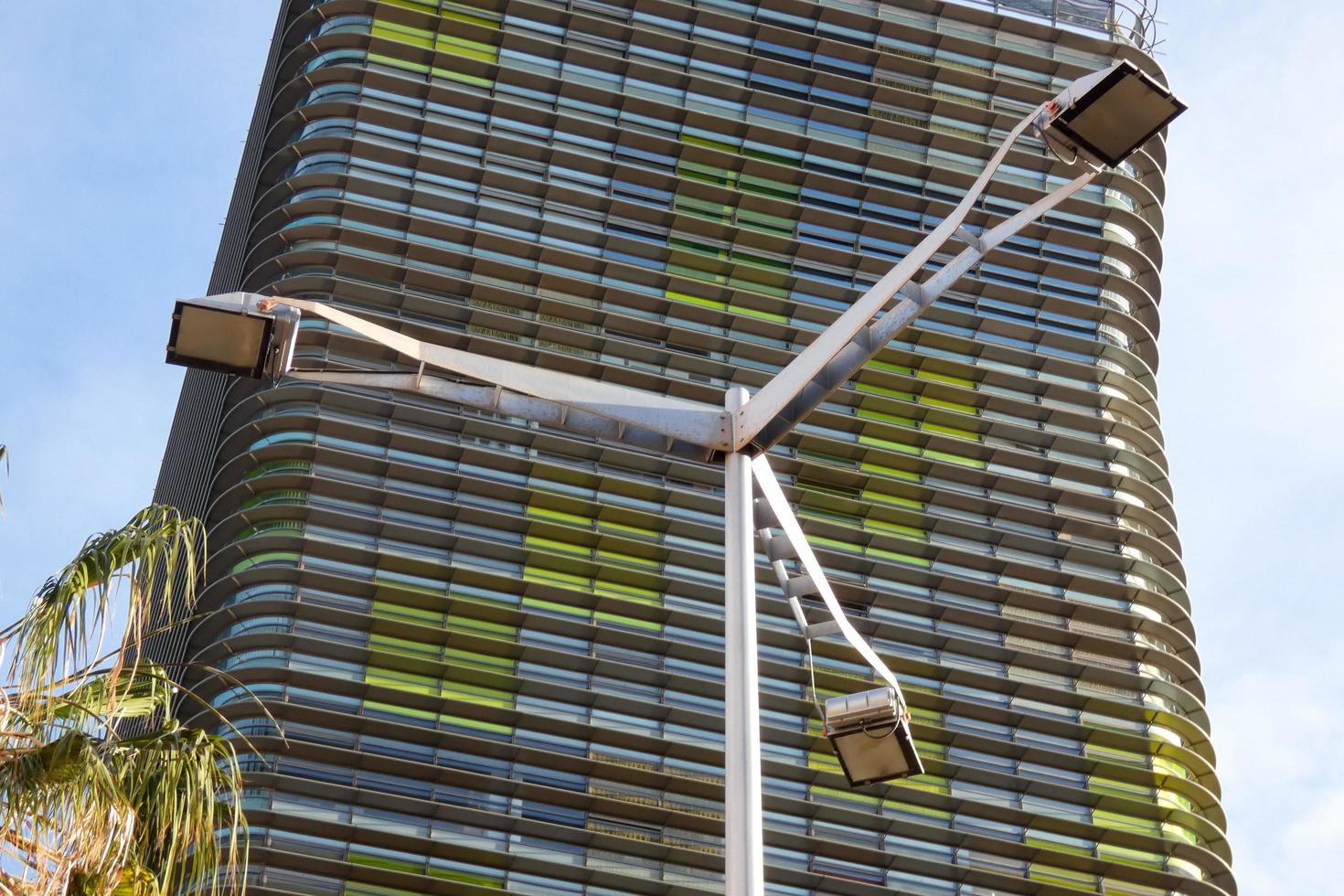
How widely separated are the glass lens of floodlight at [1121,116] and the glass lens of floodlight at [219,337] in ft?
19.1

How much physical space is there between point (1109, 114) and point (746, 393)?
325cm

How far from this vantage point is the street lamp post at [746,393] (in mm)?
12109

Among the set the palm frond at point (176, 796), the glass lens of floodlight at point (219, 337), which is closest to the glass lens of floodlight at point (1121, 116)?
the glass lens of floodlight at point (219, 337)

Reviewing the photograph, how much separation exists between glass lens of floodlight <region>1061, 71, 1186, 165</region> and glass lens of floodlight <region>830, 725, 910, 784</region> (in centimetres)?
439

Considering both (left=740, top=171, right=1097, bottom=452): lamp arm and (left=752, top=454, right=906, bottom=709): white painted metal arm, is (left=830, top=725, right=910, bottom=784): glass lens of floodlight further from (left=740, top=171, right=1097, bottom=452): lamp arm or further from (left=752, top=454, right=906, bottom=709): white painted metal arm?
(left=740, top=171, right=1097, bottom=452): lamp arm

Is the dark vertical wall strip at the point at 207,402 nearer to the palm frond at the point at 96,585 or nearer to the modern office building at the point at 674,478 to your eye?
the modern office building at the point at 674,478

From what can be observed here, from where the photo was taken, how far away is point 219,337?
39.9 feet

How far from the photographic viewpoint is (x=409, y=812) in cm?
3516

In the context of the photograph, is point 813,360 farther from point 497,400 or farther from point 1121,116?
point 1121,116

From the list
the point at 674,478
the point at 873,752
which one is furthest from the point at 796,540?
the point at 674,478

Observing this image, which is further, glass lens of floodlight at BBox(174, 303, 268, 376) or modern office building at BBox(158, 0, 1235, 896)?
modern office building at BBox(158, 0, 1235, 896)

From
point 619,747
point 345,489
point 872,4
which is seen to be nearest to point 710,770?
point 619,747

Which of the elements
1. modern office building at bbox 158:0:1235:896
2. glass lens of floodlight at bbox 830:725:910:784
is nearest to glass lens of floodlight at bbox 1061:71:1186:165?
glass lens of floodlight at bbox 830:725:910:784

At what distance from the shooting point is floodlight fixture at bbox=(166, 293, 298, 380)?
39.7 ft
